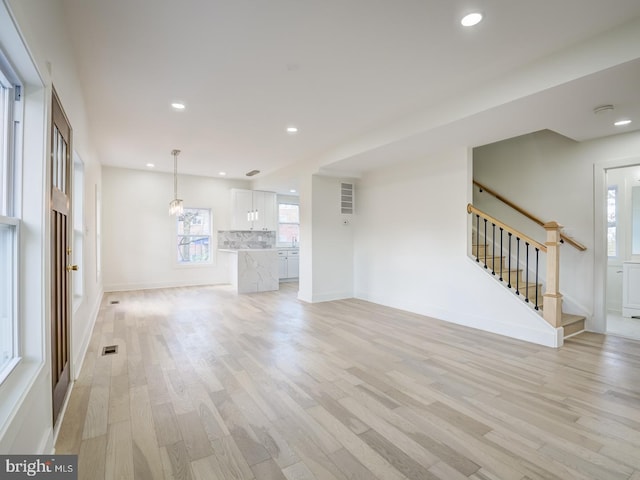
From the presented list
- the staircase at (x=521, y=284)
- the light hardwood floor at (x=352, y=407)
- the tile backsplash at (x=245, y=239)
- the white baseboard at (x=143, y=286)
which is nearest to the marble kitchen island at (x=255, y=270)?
the tile backsplash at (x=245, y=239)

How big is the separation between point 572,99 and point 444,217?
2159mm

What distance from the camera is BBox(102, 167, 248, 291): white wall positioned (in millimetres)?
7145

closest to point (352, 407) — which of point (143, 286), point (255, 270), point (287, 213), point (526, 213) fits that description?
point (526, 213)

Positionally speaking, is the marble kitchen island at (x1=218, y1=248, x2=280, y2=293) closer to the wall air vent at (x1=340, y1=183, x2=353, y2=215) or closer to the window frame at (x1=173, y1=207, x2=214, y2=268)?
the window frame at (x1=173, y1=207, x2=214, y2=268)

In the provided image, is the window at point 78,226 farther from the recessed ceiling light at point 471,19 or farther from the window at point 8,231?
the recessed ceiling light at point 471,19

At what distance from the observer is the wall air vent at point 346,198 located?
21.0 feet

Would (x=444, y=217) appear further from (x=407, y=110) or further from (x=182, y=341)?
(x=182, y=341)

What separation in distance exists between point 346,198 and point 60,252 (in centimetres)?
486

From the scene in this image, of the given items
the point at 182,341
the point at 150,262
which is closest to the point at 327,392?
the point at 182,341

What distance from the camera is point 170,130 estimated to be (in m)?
4.64

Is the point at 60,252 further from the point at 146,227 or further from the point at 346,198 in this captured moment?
the point at 146,227

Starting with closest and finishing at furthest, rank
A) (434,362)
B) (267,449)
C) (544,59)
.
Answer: (267,449), (544,59), (434,362)

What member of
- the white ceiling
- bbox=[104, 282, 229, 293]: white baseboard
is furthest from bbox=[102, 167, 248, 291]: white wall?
the white ceiling

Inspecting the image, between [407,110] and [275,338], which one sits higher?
[407,110]
